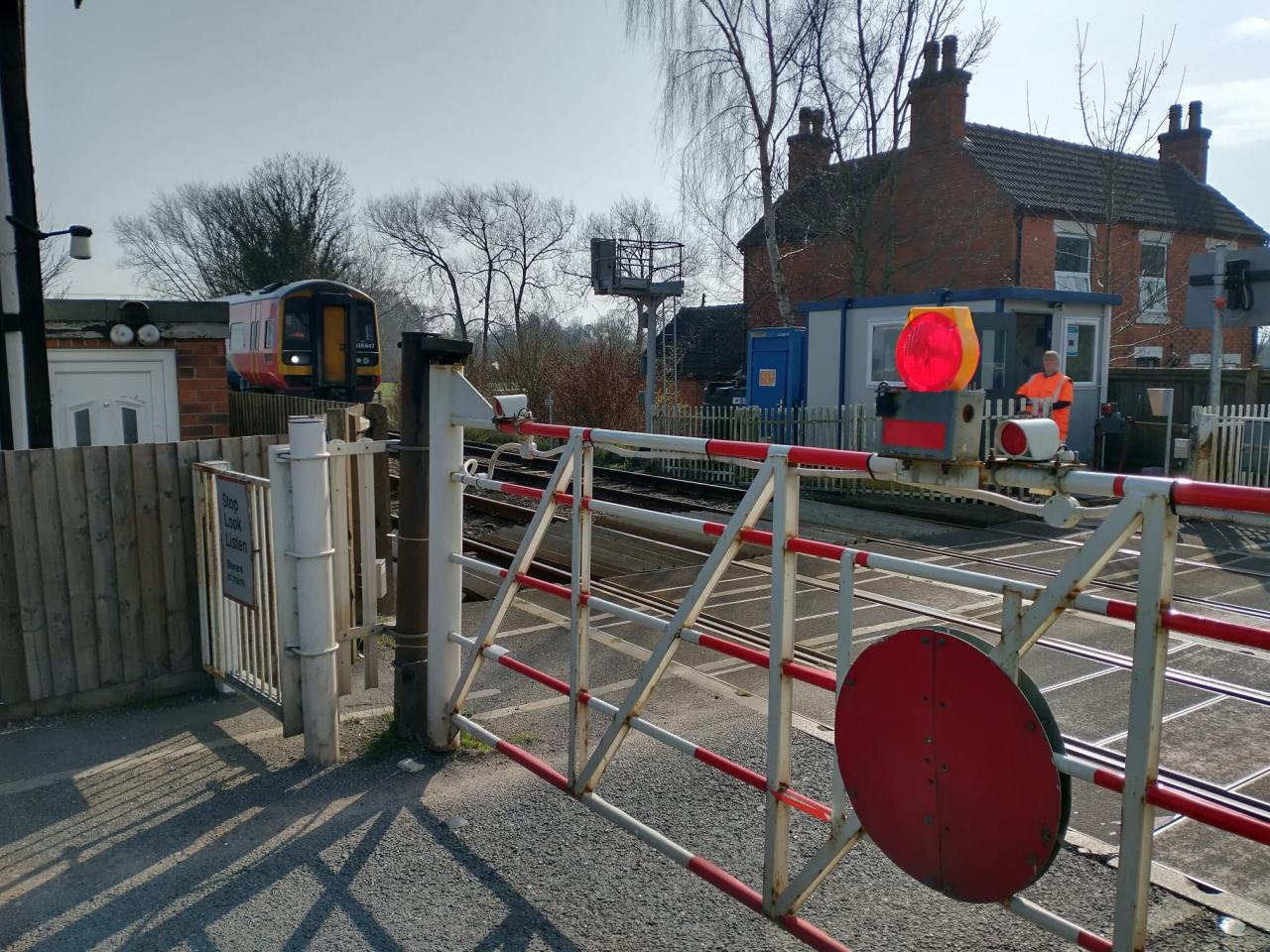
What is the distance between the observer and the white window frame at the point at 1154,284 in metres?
25.6

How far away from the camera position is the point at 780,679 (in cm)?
305

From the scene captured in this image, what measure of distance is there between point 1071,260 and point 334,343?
19183 millimetres

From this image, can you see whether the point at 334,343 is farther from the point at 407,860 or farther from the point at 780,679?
the point at 780,679

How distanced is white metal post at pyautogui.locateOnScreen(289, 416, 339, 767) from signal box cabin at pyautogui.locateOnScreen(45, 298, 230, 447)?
15.4ft

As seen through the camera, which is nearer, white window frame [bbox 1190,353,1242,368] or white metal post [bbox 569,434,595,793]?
white metal post [bbox 569,434,595,793]

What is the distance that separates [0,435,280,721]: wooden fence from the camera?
5.08 metres

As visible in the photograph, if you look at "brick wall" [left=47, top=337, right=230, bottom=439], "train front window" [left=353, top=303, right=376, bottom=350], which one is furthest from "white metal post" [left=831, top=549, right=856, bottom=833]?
"train front window" [left=353, top=303, right=376, bottom=350]

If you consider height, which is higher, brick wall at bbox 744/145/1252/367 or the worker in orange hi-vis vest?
brick wall at bbox 744/145/1252/367

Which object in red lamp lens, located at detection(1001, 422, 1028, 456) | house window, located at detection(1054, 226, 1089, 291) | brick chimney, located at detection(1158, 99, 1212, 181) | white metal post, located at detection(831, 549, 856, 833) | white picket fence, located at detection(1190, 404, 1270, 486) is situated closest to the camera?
red lamp lens, located at detection(1001, 422, 1028, 456)

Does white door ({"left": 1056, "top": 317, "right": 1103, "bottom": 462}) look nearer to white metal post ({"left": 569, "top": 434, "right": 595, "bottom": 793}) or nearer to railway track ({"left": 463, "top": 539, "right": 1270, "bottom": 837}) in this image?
railway track ({"left": 463, "top": 539, "right": 1270, "bottom": 837})

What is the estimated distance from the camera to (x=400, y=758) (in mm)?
4629

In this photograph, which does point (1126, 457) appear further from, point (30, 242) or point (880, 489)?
point (30, 242)

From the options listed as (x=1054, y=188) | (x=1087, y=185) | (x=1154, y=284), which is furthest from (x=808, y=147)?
(x=1154, y=284)

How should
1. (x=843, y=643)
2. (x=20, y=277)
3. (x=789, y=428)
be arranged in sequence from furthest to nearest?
1. (x=789, y=428)
2. (x=20, y=277)
3. (x=843, y=643)
